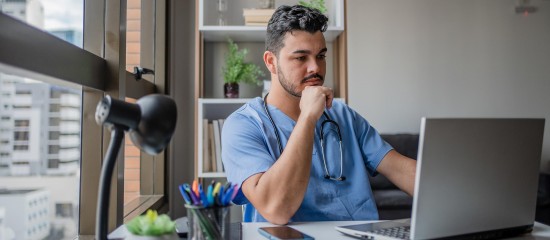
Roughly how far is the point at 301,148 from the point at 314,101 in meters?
0.18

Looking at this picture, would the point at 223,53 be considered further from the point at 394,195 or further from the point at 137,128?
the point at 137,128

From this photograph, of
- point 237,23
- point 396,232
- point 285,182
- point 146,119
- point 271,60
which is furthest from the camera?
point 237,23

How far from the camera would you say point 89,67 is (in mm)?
1448

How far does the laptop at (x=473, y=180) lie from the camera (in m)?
0.86

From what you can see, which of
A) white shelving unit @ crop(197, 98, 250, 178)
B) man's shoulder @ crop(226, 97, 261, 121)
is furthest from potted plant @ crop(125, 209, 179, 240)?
white shelving unit @ crop(197, 98, 250, 178)

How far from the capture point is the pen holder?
86 centimetres

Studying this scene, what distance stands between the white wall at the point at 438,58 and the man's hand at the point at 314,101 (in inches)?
80.4

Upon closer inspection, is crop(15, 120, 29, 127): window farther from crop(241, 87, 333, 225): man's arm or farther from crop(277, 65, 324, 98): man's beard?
crop(277, 65, 324, 98): man's beard

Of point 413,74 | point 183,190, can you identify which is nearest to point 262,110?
point 183,190

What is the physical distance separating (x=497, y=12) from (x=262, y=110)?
2702 millimetres

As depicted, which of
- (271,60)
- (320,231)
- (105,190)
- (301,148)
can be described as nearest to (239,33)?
(271,60)

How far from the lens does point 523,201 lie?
1.02 m

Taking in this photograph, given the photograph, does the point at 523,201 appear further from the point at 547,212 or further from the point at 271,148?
the point at 547,212

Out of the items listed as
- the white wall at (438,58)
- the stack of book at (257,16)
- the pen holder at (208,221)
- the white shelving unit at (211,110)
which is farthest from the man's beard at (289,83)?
the white wall at (438,58)
